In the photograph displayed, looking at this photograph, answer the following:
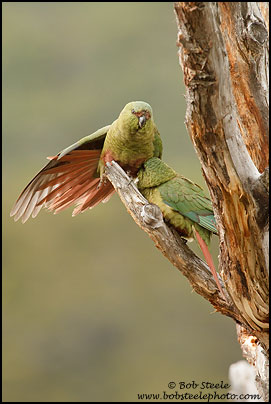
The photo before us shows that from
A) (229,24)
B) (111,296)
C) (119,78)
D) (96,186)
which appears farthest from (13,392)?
(229,24)

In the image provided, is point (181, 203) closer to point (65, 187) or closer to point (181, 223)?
point (181, 223)

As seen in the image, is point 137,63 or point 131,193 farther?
point 137,63

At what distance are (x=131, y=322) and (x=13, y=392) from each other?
2754 mm

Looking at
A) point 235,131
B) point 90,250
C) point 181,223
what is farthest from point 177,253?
point 90,250

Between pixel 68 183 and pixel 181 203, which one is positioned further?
pixel 68 183

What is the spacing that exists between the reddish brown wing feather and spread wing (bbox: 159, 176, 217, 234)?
0.57 m

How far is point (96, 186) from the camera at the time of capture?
141 inches

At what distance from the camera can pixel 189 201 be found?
293cm

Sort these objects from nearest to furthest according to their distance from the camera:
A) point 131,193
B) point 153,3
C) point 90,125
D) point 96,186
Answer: point 131,193 < point 96,186 < point 90,125 < point 153,3

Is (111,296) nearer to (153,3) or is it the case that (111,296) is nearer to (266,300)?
(153,3)

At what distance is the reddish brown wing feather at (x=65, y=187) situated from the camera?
335 cm

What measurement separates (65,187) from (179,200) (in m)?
0.90

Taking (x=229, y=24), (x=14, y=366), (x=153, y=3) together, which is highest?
(x=153, y=3)

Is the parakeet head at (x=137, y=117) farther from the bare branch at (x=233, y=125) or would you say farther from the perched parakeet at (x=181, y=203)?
the bare branch at (x=233, y=125)
